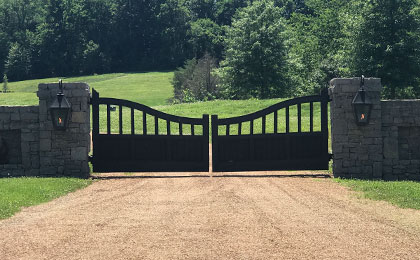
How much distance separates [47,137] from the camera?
46.2 ft

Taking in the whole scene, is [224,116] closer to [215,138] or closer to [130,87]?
[215,138]

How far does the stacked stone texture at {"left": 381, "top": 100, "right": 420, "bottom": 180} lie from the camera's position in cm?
1404

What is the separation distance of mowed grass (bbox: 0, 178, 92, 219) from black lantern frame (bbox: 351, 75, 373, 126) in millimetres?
7295

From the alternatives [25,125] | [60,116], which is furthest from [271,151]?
[25,125]

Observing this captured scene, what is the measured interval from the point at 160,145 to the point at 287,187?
3814mm

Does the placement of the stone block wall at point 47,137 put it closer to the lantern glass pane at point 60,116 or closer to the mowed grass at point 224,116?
the lantern glass pane at point 60,116

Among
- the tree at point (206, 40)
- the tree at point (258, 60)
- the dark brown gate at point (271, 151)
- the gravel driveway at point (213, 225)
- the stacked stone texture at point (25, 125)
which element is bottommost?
the gravel driveway at point (213, 225)

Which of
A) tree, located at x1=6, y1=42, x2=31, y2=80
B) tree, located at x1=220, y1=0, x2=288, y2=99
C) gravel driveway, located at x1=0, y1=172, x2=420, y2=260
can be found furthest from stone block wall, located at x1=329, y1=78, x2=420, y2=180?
tree, located at x1=6, y1=42, x2=31, y2=80

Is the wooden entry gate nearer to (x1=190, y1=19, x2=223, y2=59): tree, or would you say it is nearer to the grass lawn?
the grass lawn

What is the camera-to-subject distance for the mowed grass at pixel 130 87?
188 ft

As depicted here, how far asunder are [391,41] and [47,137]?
24.6m

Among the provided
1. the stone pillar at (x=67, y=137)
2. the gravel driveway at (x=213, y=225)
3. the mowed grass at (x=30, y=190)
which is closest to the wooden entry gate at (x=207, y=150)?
the stone pillar at (x=67, y=137)

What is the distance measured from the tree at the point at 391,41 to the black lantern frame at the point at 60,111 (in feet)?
75.3

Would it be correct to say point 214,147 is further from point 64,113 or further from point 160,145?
point 64,113
